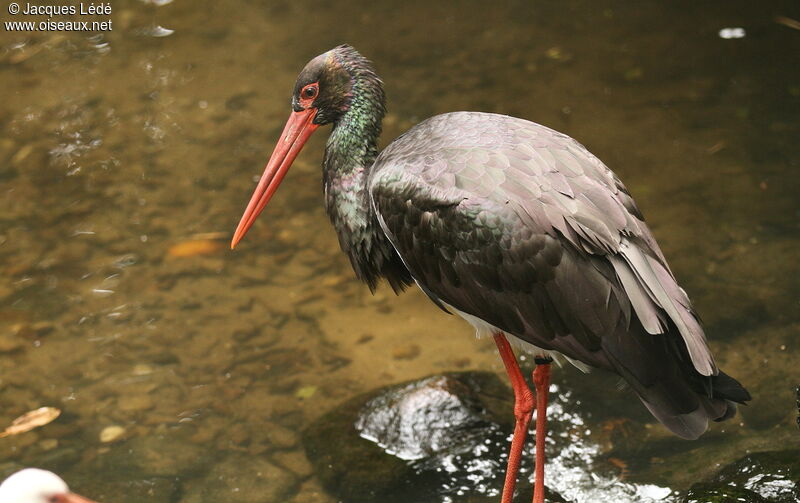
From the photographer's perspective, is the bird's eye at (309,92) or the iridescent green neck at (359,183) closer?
the iridescent green neck at (359,183)

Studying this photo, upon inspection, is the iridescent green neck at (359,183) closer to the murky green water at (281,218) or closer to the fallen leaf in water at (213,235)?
the murky green water at (281,218)

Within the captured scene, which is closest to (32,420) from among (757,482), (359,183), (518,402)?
(359,183)

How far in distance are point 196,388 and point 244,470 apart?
736 mm

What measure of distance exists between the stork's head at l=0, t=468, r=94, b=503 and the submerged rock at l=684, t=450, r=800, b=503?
239 centimetres

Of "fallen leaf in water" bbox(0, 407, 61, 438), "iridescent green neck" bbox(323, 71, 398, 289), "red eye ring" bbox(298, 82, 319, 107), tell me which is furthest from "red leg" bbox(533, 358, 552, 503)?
"fallen leaf in water" bbox(0, 407, 61, 438)

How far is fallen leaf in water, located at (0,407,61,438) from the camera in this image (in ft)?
17.1

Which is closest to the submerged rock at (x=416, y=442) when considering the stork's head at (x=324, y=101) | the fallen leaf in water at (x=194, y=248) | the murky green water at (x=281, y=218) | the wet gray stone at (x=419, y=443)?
the wet gray stone at (x=419, y=443)

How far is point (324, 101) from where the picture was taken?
15.2ft

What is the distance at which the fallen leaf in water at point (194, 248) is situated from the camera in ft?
21.1

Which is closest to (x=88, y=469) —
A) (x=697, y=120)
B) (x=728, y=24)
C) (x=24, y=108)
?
(x=24, y=108)

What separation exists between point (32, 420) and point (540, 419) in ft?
8.79

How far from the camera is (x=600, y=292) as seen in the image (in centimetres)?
378

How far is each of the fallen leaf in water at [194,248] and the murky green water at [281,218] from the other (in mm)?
22

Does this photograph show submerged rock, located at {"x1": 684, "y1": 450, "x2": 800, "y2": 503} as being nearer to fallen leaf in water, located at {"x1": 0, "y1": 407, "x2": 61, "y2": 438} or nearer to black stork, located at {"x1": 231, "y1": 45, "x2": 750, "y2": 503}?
black stork, located at {"x1": 231, "y1": 45, "x2": 750, "y2": 503}
